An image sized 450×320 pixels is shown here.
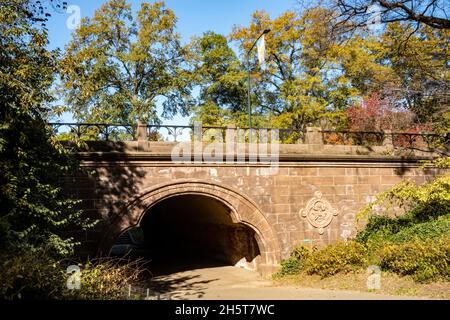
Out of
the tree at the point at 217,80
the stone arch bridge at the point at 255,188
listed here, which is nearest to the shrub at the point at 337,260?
the stone arch bridge at the point at 255,188

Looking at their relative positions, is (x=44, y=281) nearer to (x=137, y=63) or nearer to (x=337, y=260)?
(x=337, y=260)

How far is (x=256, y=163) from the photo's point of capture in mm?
11359

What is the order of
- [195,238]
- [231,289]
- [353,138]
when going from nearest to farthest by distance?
[231,289] → [195,238] → [353,138]

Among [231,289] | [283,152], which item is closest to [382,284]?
[231,289]

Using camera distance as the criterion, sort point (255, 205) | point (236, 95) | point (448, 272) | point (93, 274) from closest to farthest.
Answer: point (93, 274) < point (448, 272) < point (255, 205) < point (236, 95)

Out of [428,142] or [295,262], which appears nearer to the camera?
[295,262]

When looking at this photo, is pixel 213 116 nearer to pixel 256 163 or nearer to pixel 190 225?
pixel 190 225

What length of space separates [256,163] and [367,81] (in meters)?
12.0

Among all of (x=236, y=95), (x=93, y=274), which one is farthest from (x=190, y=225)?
(x=93, y=274)

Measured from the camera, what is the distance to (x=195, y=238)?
17391mm

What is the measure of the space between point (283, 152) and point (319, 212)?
212 cm

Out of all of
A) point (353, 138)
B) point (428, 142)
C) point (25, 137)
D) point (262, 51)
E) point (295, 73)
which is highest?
point (295, 73)

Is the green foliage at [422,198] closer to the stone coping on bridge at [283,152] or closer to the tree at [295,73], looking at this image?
the stone coping on bridge at [283,152]

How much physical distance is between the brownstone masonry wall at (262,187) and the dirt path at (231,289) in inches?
39.3
